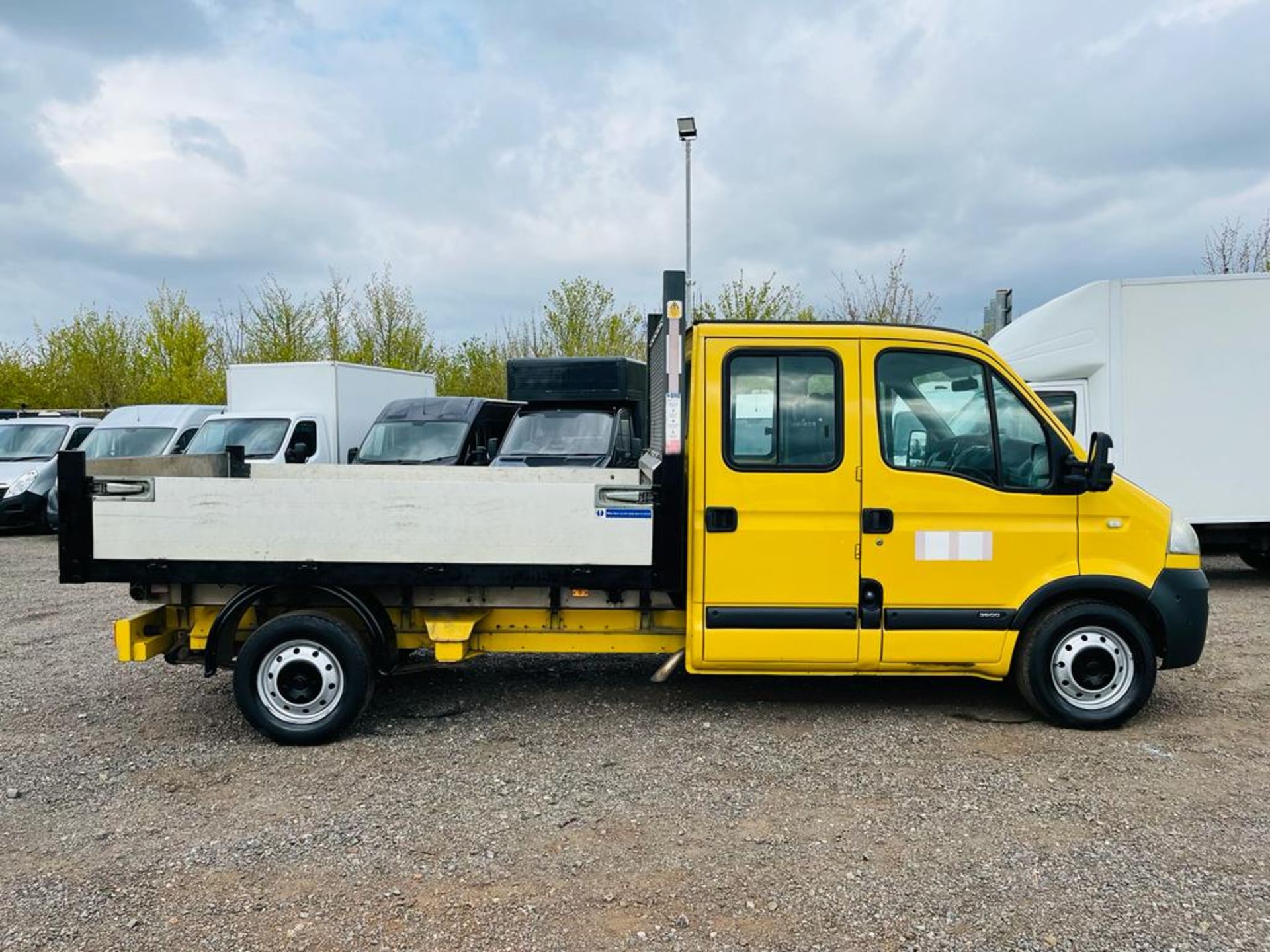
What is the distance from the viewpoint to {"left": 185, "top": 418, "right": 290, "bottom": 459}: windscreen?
1369 centimetres

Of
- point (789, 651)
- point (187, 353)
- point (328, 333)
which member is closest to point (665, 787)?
point (789, 651)

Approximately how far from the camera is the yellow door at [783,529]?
5.03m

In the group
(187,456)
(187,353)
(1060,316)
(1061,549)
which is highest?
(187,353)

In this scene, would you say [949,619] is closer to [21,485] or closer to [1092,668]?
[1092,668]

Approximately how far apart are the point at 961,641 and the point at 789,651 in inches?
38.4

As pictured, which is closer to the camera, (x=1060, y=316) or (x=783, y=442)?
(x=783, y=442)

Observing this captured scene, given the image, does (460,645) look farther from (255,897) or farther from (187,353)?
(187,353)

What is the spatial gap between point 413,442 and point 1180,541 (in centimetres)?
962

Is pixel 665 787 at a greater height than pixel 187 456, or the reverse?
pixel 187 456

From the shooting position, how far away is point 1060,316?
9.91 metres

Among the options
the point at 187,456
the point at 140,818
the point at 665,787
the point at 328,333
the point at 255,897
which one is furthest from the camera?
the point at 328,333

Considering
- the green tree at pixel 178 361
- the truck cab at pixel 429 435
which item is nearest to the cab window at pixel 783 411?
the truck cab at pixel 429 435

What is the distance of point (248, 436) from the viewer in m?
13.9

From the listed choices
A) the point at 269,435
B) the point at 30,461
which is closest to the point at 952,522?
the point at 269,435
